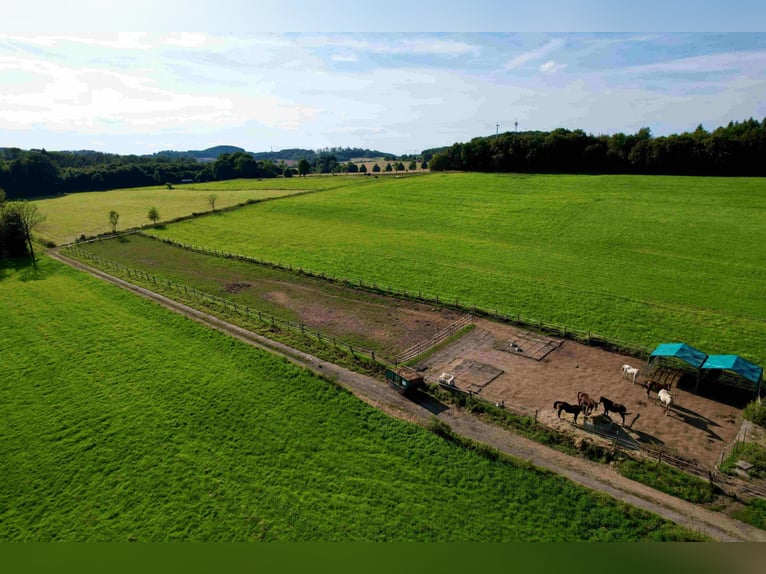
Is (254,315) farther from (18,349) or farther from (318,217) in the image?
(318,217)

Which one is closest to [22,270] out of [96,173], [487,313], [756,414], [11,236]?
[11,236]

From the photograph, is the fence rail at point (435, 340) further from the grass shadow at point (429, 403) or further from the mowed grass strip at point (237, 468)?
the mowed grass strip at point (237, 468)

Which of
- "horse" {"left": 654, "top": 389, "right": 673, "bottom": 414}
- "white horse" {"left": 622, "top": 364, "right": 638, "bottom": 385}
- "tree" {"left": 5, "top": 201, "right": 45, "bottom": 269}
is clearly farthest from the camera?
"tree" {"left": 5, "top": 201, "right": 45, "bottom": 269}

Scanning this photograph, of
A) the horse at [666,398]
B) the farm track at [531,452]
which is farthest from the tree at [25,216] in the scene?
the horse at [666,398]

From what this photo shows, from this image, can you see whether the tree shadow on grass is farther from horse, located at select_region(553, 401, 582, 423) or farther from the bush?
the bush

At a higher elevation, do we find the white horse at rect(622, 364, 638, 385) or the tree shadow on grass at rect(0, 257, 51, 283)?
the tree shadow on grass at rect(0, 257, 51, 283)

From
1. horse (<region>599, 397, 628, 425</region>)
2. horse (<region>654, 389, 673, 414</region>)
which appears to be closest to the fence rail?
horse (<region>599, 397, 628, 425</region>)
